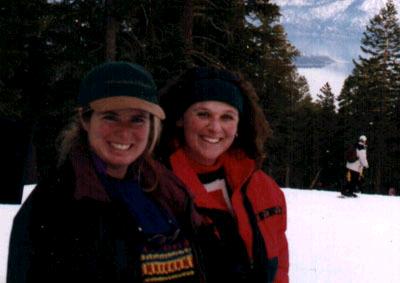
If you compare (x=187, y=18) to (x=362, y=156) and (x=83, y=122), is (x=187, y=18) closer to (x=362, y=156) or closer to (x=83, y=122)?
(x=362, y=156)

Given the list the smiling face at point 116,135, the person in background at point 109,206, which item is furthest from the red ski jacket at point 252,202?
the smiling face at point 116,135

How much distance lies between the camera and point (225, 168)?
10.7 feet

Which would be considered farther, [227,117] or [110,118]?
[227,117]

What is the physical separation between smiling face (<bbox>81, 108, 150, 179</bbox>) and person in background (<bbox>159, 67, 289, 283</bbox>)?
73 cm

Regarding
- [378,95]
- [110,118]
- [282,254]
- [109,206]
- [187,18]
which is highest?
[378,95]

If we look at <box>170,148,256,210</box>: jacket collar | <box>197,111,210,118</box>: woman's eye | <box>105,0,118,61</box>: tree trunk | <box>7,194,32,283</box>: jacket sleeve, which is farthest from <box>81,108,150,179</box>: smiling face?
<box>105,0,118,61</box>: tree trunk

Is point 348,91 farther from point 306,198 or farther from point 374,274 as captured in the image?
point 374,274

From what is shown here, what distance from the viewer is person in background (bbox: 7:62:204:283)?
1987mm

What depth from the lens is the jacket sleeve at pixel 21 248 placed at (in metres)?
2.00

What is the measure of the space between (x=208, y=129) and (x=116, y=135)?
3.08 feet

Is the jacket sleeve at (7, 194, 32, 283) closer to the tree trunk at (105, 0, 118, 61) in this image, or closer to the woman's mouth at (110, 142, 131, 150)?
the woman's mouth at (110, 142, 131, 150)

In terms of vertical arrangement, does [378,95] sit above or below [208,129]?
above

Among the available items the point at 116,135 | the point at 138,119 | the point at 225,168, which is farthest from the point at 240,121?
the point at 116,135

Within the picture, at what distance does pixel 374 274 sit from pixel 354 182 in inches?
342
